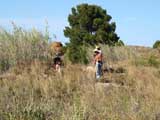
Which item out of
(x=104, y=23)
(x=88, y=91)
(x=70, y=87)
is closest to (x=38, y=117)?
(x=88, y=91)

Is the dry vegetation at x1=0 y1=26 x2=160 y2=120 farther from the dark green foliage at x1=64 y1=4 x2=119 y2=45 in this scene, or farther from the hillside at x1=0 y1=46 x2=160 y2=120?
the dark green foliage at x1=64 y1=4 x2=119 y2=45

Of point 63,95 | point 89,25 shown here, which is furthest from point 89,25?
point 63,95

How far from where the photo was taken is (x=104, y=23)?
5272 cm

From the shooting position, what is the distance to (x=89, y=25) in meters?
54.2

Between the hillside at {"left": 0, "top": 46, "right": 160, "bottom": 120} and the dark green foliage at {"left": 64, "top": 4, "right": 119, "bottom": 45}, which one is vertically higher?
the dark green foliage at {"left": 64, "top": 4, "right": 119, "bottom": 45}

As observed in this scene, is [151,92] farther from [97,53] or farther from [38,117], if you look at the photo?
[97,53]

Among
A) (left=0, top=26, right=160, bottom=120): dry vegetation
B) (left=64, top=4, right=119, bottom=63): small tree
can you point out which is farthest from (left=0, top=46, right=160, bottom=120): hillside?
(left=64, top=4, right=119, bottom=63): small tree

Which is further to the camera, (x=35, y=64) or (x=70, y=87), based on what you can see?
(x=35, y=64)

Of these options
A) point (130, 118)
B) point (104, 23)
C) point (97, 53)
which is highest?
point (104, 23)

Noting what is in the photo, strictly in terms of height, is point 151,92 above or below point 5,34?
below

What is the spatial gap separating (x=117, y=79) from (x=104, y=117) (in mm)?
9257

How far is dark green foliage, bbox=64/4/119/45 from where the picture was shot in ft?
169

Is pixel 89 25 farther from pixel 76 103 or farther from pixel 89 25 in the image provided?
pixel 76 103

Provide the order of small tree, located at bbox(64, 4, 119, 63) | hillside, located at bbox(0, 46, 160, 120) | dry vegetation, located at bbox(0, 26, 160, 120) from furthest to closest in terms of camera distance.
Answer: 1. small tree, located at bbox(64, 4, 119, 63)
2. dry vegetation, located at bbox(0, 26, 160, 120)
3. hillside, located at bbox(0, 46, 160, 120)
